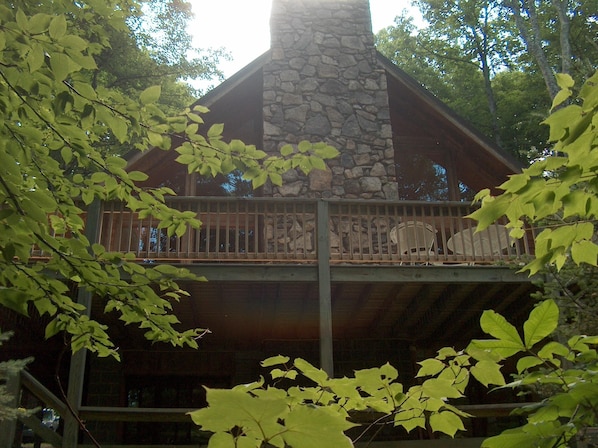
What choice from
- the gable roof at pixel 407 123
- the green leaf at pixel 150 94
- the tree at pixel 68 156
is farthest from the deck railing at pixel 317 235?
the green leaf at pixel 150 94

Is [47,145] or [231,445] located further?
[47,145]

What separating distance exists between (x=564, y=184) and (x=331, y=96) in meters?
9.62

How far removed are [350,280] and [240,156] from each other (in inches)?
180

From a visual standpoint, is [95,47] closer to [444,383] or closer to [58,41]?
[58,41]

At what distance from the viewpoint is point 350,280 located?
7.66 m

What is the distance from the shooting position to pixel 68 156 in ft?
11.2

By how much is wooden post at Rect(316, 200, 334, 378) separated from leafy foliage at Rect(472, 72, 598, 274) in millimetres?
5381

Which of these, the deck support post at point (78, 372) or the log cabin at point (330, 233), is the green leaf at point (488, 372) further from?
the log cabin at point (330, 233)

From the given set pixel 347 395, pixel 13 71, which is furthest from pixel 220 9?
pixel 347 395

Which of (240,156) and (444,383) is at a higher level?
(240,156)

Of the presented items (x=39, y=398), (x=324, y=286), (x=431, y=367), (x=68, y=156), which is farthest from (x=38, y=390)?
(x=431, y=367)

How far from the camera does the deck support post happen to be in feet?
21.6

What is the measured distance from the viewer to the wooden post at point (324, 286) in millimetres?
7316

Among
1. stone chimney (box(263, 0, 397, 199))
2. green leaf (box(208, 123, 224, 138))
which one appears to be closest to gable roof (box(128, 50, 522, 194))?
stone chimney (box(263, 0, 397, 199))
